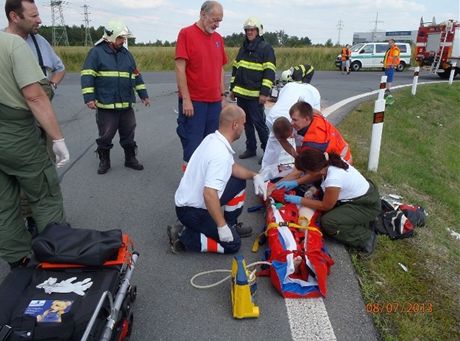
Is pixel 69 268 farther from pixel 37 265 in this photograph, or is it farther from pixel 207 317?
pixel 207 317

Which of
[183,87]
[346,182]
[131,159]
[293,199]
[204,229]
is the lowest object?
[131,159]

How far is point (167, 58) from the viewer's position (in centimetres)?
2872

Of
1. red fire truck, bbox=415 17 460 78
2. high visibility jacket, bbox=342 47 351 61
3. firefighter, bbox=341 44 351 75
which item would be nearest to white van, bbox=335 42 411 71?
high visibility jacket, bbox=342 47 351 61

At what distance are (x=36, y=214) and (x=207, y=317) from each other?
1512 millimetres

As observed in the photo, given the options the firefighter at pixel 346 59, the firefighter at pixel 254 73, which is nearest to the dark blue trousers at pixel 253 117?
the firefighter at pixel 254 73

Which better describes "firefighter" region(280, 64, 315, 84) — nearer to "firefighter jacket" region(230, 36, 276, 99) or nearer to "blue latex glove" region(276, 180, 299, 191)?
"firefighter jacket" region(230, 36, 276, 99)

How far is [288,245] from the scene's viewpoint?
10.2 ft

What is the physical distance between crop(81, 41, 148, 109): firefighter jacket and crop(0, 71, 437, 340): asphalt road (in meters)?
1.01

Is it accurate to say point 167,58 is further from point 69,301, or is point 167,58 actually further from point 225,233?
point 69,301

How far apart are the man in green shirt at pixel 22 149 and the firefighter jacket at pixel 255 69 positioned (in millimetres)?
3308

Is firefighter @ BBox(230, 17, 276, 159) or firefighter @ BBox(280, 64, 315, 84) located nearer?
firefighter @ BBox(280, 64, 315, 84)

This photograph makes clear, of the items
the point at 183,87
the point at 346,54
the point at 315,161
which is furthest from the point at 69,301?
the point at 346,54

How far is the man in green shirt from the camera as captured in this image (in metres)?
2.58

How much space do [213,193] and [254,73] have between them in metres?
3.08
